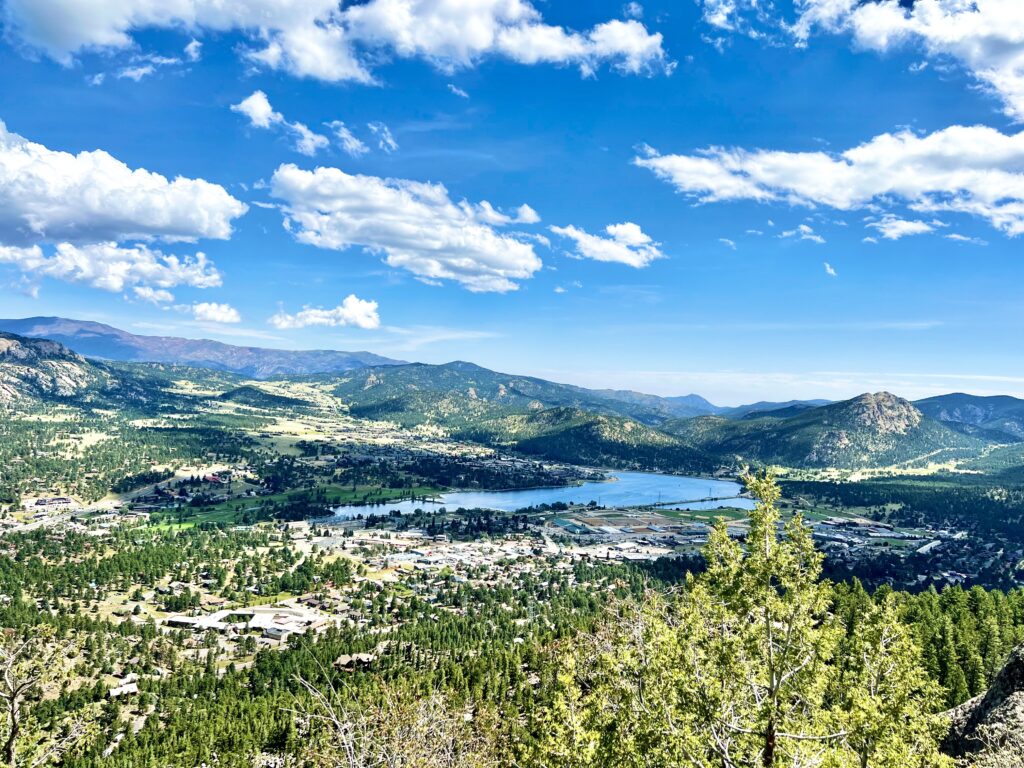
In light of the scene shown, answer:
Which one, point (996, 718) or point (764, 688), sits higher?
point (764, 688)

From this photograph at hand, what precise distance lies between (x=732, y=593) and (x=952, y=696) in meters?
Result: 46.9

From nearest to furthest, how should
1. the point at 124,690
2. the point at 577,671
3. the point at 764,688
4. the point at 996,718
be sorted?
1. the point at 764,688
2. the point at 996,718
3. the point at 577,671
4. the point at 124,690

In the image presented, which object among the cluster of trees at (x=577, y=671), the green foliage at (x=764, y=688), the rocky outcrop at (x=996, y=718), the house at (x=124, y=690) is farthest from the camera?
the house at (x=124, y=690)

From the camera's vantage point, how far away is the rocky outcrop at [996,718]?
21000 mm

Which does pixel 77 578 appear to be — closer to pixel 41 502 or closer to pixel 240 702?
pixel 240 702

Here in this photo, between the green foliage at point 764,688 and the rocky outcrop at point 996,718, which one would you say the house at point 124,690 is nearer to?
the green foliage at point 764,688

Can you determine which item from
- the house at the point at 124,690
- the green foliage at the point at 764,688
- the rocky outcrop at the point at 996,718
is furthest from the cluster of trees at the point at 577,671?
the house at the point at 124,690

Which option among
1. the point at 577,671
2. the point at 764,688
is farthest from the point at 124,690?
the point at 764,688

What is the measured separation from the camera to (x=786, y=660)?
12.3 m

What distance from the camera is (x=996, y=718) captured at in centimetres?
2281

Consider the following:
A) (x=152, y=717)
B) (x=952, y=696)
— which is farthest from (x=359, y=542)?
(x=952, y=696)

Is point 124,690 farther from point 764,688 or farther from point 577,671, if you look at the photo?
point 764,688

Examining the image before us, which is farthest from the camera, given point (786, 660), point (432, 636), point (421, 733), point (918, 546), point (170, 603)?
point (918, 546)

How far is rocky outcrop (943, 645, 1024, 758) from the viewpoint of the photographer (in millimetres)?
21000
